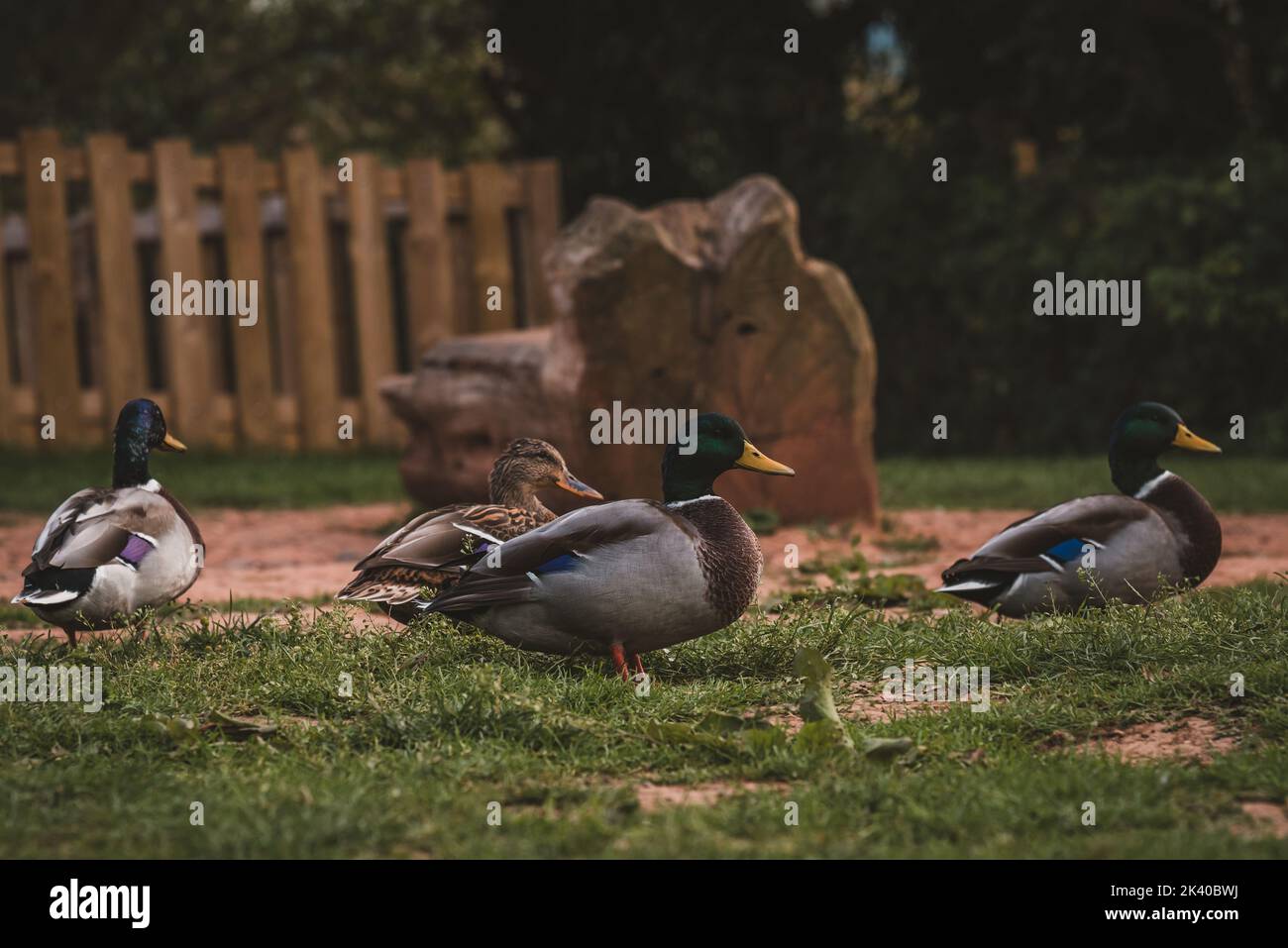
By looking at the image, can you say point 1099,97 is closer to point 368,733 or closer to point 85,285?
point 85,285

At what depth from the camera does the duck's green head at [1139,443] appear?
623 centimetres

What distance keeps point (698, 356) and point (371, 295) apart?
548 cm

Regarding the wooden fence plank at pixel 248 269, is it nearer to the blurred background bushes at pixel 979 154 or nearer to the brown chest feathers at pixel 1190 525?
the blurred background bushes at pixel 979 154

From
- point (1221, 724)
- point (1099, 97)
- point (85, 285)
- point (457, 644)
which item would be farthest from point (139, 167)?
point (1221, 724)

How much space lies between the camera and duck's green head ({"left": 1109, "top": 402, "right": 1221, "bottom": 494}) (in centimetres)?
623

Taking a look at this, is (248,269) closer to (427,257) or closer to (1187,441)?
(427,257)

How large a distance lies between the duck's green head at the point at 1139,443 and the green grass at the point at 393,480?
3884mm

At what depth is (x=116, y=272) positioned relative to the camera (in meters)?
13.5

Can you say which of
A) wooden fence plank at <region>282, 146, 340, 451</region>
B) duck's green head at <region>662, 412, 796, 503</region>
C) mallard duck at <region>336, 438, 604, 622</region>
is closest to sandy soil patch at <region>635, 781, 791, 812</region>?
duck's green head at <region>662, 412, 796, 503</region>

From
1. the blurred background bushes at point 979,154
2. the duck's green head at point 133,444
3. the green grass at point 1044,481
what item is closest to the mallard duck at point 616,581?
the duck's green head at point 133,444

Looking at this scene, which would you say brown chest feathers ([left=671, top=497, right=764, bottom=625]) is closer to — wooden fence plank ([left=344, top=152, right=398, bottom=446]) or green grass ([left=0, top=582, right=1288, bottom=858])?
green grass ([left=0, top=582, right=1288, bottom=858])

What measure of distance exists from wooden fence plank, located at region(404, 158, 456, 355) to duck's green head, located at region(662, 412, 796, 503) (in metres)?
8.78

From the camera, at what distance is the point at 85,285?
53.2ft

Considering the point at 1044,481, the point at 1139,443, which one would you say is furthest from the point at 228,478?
the point at 1139,443
